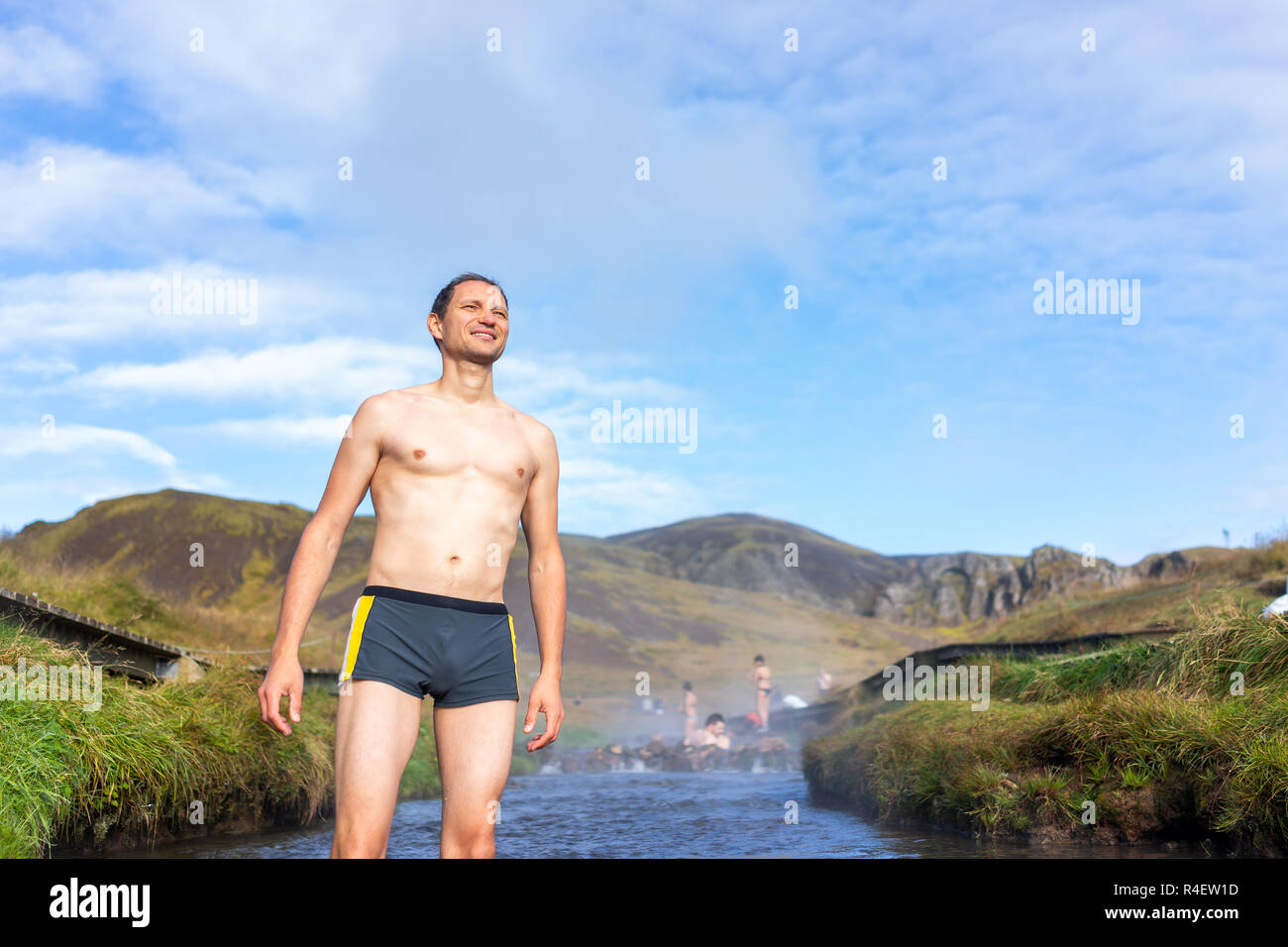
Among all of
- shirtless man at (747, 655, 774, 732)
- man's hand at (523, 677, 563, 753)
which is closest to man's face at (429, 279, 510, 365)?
man's hand at (523, 677, 563, 753)

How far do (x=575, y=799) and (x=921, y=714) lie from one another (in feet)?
22.5

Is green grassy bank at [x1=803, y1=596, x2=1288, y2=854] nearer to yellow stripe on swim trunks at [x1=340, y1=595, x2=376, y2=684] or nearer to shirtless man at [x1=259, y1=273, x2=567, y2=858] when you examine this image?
shirtless man at [x1=259, y1=273, x2=567, y2=858]

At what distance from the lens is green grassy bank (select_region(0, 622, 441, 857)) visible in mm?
7457

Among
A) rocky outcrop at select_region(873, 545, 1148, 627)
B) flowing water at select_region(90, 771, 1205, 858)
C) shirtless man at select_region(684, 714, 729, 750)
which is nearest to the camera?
flowing water at select_region(90, 771, 1205, 858)

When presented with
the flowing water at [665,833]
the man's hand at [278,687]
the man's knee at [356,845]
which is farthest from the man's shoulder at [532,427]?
the flowing water at [665,833]

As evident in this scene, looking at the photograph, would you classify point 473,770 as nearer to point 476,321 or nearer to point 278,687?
point 278,687

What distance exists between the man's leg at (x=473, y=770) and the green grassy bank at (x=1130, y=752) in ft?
22.6

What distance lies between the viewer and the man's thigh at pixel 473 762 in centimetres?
391

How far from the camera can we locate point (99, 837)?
870 centimetres

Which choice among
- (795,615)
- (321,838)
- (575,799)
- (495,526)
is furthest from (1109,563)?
(495,526)

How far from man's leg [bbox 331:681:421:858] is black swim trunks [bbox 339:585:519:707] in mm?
85

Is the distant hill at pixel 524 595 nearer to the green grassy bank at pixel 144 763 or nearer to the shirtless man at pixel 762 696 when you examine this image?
the shirtless man at pixel 762 696

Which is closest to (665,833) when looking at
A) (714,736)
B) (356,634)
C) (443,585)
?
(443,585)
